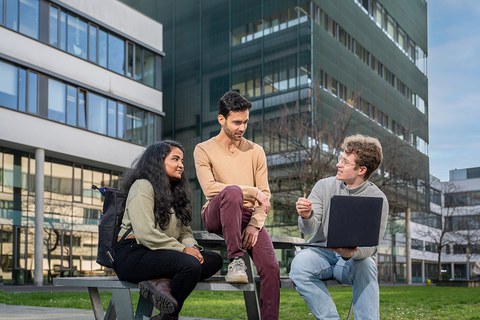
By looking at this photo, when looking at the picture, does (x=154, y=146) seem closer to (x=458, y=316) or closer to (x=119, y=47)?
(x=458, y=316)

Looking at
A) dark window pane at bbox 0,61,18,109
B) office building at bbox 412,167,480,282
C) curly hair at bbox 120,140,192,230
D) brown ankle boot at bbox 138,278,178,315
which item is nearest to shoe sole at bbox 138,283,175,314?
brown ankle boot at bbox 138,278,178,315

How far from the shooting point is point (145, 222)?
4.17 metres

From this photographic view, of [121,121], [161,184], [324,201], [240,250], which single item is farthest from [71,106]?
[240,250]

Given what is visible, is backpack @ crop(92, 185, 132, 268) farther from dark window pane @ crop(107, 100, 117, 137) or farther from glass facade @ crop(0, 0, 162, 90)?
dark window pane @ crop(107, 100, 117, 137)

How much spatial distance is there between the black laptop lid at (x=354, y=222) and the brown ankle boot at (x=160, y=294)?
3.48 feet

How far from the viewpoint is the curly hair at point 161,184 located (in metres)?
4.35

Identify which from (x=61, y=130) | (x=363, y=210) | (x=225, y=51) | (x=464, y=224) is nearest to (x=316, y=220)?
Result: (x=363, y=210)

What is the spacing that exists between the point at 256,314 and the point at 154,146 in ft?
5.51

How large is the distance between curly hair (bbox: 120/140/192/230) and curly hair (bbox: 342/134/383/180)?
4.00 feet

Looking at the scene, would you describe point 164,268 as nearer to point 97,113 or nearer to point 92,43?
point 97,113

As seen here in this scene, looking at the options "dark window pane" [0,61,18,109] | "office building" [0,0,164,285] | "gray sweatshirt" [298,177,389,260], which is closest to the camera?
"gray sweatshirt" [298,177,389,260]

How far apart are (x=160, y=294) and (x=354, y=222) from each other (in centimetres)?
131

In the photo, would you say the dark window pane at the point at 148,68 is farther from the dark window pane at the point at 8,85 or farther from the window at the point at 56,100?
the dark window pane at the point at 8,85

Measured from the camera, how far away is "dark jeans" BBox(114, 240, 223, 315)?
407 cm
